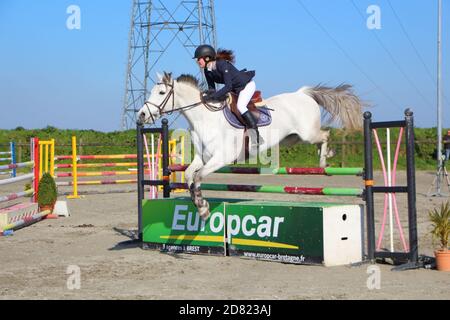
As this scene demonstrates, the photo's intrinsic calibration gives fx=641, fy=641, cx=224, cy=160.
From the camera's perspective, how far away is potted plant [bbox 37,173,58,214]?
1183 cm

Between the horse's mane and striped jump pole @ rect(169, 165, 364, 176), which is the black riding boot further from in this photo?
the horse's mane

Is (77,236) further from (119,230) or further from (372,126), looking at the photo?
(372,126)

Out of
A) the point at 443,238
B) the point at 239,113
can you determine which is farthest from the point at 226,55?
the point at 443,238

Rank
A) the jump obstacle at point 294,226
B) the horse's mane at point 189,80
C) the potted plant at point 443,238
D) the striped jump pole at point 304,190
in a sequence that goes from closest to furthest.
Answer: the potted plant at point 443,238, the jump obstacle at point 294,226, the striped jump pole at point 304,190, the horse's mane at point 189,80

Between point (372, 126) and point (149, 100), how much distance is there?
2.51 meters

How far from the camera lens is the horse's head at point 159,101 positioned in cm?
724

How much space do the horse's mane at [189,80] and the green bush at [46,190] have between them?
5.09 metres

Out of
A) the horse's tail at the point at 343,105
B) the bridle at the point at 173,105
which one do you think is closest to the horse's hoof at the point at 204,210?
the bridle at the point at 173,105

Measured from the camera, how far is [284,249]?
696 centimetres

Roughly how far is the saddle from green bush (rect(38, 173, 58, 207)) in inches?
222

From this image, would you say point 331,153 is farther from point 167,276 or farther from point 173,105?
point 167,276

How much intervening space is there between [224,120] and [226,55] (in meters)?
0.74

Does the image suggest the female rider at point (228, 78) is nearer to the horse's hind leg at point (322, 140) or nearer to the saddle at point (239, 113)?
the saddle at point (239, 113)
